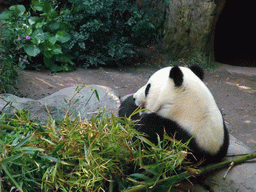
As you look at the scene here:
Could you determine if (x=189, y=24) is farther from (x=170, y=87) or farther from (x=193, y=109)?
(x=193, y=109)

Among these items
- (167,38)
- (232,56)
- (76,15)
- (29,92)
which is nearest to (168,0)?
(167,38)

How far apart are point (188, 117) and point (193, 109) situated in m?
0.08

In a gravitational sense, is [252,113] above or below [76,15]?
below

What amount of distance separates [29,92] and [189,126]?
3637 mm

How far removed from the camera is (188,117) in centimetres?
244

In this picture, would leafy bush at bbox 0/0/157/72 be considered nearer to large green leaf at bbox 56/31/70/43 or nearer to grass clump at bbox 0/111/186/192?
large green leaf at bbox 56/31/70/43

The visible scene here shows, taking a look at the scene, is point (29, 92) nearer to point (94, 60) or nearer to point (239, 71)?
point (94, 60)

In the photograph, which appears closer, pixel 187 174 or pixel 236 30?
pixel 187 174

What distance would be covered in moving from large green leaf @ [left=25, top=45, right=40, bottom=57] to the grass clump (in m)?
4.05

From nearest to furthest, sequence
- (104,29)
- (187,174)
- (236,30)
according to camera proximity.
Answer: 1. (187,174)
2. (104,29)
3. (236,30)

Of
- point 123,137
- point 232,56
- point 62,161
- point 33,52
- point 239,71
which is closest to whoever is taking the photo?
point 62,161

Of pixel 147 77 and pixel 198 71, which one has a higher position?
pixel 198 71

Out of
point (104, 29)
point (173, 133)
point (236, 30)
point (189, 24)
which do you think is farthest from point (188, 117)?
point (236, 30)

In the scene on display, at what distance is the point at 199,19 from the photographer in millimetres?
7301
